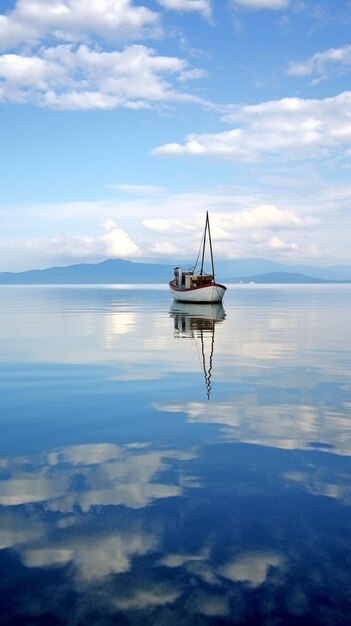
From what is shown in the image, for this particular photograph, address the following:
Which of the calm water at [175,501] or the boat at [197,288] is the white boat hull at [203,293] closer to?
the boat at [197,288]

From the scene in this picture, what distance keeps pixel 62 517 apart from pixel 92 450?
3.85 m

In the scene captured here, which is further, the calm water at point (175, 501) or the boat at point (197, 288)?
the boat at point (197, 288)

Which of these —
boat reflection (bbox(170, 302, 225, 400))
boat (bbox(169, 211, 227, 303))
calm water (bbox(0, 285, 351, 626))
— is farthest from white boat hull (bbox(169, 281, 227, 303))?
calm water (bbox(0, 285, 351, 626))

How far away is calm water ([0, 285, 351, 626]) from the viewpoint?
661 centimetres

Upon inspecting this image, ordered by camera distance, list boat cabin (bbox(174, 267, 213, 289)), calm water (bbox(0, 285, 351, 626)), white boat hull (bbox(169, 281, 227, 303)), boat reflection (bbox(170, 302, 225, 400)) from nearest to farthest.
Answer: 1. calm water (bbox(0, 285, 351, 626))
2. boat reflection (bbox(170, 302, 225, 400))
3. white boat hull (bbox(169, 281, 227, 303))
4. boat cabin (bbox(174, 267, 213, 289))

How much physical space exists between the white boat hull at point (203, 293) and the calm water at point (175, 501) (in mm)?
58873

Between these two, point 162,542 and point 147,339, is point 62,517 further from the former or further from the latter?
point 147,339

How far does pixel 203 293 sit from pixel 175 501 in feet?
243

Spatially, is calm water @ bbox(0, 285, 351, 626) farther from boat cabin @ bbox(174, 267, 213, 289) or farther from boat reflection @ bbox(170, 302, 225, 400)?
boat cabin @ bbox(174, 267, 213, 289)


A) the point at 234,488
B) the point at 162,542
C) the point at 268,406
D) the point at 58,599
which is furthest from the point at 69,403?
the point at 58,599

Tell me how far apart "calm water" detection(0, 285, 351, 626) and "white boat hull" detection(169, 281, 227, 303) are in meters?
58.9

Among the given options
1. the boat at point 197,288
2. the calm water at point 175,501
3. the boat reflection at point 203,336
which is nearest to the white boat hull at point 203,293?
the boat at point 197,288

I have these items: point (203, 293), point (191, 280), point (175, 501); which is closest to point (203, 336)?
point (175, 501)

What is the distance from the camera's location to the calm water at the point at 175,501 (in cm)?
661
